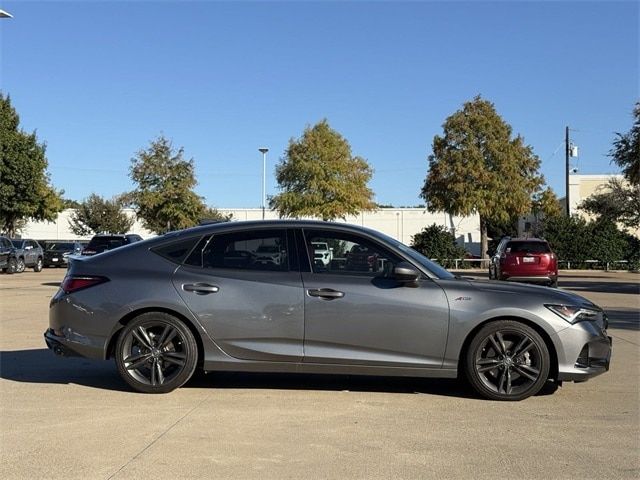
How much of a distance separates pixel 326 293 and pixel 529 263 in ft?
51.0

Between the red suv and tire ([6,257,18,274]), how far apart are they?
21414 mm

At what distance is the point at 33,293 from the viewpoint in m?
19.2

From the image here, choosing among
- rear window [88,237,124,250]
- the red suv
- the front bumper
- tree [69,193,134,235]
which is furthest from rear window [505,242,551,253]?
tree [69,193,134,235]

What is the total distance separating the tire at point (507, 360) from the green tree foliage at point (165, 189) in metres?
34.8

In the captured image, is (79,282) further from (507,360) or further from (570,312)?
(570,312)

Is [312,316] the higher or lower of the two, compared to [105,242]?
lower

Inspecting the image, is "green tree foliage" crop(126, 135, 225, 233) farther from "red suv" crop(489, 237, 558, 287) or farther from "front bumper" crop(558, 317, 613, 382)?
"front bumper" crop(558, 317, 613, 382)

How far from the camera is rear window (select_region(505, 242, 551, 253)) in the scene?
20.7m

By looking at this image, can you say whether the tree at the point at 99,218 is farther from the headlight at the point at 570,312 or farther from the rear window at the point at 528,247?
the headlight at the point at 570,312

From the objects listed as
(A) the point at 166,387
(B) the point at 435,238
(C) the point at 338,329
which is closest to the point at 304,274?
(C) the point at 338,329

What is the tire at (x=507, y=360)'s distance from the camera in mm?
6223

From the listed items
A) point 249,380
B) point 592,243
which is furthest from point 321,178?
point 249,380

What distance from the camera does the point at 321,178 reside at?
41156mm

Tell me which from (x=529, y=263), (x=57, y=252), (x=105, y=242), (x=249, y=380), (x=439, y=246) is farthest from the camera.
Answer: (x=57, y=252)
